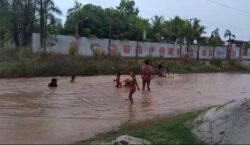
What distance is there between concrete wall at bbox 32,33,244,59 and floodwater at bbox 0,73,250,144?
1860cm

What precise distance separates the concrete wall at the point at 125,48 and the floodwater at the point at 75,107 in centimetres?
1860

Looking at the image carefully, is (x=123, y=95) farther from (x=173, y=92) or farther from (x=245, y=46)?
A: (x=245, y=46)

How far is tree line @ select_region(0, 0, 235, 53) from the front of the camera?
154 ft

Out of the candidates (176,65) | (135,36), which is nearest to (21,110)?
(176,65)

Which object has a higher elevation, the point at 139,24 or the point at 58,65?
the point at 139,24

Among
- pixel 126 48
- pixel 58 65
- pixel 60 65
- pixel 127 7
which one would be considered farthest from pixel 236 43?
pixel 58 65

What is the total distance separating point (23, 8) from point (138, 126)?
36456mm

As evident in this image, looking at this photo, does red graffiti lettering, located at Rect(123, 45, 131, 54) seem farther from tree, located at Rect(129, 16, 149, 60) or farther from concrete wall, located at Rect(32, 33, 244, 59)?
tree, located at Rect(129, 16, 149, 60)

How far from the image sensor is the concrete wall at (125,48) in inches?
1772

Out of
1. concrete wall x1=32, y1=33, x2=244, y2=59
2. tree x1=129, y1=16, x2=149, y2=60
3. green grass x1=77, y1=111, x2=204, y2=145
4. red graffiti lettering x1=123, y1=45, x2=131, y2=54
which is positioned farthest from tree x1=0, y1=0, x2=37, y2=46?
green grass x1=77, y1=111, x2=204, y2=145

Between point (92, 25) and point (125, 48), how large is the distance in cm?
582

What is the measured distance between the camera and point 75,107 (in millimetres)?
16875

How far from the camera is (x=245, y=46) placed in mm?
74750

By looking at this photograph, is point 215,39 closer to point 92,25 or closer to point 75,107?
point 92,25
